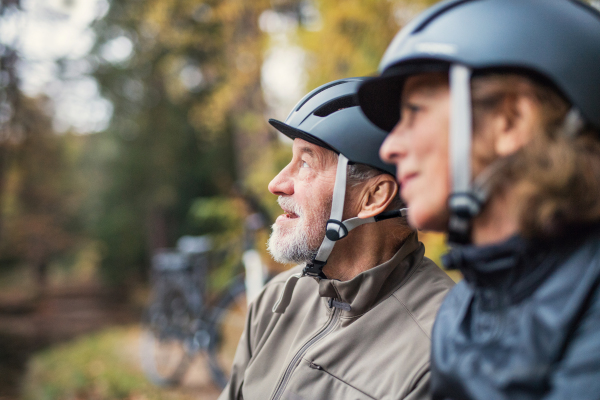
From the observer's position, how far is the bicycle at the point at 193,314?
541cm

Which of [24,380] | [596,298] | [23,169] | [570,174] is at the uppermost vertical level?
[570,174]

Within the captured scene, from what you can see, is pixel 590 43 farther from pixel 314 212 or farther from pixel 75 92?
pixel 75 92

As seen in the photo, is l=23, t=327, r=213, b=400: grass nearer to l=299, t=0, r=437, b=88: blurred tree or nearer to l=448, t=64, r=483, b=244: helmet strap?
l=299, t=0, r=437, b=88: blurred tree

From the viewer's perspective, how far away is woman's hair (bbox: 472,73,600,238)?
0.88m

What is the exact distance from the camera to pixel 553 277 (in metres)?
0.90

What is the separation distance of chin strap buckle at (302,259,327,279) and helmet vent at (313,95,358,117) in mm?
543

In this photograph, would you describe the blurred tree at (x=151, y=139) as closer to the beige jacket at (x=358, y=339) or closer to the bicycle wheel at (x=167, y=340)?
the bicycle wheel at (x=167, y=340)

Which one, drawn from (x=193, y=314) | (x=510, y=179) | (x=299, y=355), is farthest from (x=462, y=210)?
(x=193, y=314)

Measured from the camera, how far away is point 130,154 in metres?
15.9

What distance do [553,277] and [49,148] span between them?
60.2ft

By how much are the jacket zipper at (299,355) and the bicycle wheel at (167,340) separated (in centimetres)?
454

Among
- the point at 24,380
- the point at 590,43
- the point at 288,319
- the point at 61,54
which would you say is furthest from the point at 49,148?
the point at 590,43

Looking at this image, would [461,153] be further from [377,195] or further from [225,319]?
[225,319]

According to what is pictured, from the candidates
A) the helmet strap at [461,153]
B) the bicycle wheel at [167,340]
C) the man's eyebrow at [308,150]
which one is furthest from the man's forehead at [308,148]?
the bicycle wheel at [167,340]
